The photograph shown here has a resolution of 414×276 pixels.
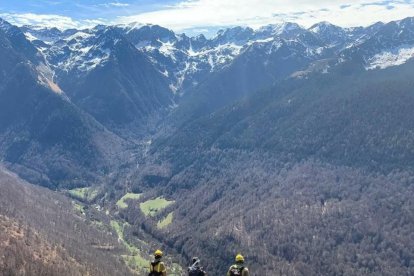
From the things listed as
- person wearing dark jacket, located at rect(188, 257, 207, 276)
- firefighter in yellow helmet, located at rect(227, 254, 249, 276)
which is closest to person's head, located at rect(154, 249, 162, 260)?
person wearing dark jacket, located at rect(188, 257, 207, 276)

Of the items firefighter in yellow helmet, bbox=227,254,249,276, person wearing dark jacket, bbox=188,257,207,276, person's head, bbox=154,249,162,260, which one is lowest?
person wearing dark jacket, bbox=188,257,207,276

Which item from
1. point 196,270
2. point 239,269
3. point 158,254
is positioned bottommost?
point 196,270

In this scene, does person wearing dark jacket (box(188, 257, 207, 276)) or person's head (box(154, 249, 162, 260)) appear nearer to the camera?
person's head (box(154, 249, 162, 260))

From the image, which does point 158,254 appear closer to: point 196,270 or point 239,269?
point 196,270

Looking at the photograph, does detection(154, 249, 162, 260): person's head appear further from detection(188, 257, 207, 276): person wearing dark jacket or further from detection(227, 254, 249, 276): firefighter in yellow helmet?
detection(227, 254, 249, 276): firefighter in yellow helmet

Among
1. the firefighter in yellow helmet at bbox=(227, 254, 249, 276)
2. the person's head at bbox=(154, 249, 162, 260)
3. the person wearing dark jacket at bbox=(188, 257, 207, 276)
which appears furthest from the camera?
the person wearing dark jacket at bbox=(188, 257, 207, 276)

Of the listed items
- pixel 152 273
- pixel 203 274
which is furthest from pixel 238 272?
pixel 152 273

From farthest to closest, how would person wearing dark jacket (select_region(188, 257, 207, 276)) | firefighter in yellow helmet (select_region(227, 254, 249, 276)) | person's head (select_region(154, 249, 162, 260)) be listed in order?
person wearing dark jacket (select_region(188, 257, 207, 276)) < person's head (select_region(154, 249, 162, 260)) < firefighter in yellow helmet (select_region(227, 254, 249, 276))

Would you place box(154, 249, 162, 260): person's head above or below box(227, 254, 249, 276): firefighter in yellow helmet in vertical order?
above

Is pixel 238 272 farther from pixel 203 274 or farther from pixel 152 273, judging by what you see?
pixel 152 273

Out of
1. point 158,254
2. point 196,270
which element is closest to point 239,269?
point 196,270
